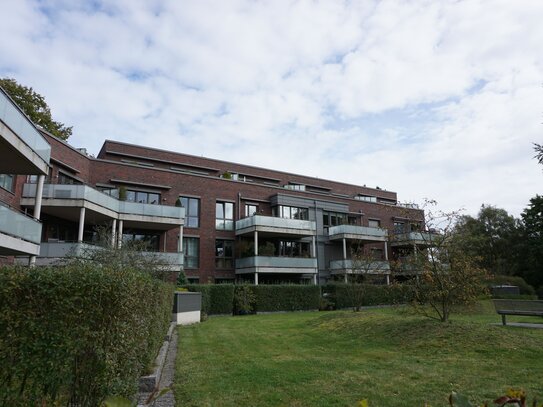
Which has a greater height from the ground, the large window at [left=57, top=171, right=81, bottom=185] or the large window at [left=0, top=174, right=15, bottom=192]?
the large window at [left=57, top=171, right=81, bottom=185]

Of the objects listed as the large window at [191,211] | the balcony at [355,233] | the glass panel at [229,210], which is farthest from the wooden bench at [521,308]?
the glass panel at [229,210]

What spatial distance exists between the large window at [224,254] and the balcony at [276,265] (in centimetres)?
77

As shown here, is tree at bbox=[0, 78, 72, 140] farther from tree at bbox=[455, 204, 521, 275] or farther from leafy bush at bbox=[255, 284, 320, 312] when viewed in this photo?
tree at bbox=[455, 204, 521, 275]

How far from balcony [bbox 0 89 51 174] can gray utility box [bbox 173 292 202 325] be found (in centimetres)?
734

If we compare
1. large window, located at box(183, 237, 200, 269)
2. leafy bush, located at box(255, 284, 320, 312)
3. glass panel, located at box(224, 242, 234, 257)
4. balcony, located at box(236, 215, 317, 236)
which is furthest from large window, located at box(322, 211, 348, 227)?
large window, located at box(183, 237, 200, 269)

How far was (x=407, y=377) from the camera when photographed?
24.4ft

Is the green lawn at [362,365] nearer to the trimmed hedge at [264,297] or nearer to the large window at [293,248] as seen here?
the trimmed hedge at [264,297]

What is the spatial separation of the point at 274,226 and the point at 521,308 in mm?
18588

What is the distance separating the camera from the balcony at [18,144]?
12.1 meters

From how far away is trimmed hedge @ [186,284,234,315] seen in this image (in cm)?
2330

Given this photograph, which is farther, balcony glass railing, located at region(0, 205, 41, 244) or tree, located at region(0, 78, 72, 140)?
tree, located at region(0, 78, 72, 140)

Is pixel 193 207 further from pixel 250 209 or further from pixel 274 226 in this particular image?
pixel 274 226

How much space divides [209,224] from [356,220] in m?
15.6

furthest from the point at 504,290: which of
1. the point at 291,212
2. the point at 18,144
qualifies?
the point at 18,144
